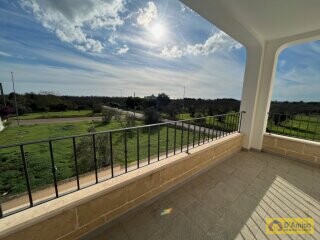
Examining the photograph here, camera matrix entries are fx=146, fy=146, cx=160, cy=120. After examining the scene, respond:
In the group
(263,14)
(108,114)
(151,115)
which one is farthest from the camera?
(108,114)

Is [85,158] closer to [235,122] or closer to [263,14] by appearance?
[235,122]

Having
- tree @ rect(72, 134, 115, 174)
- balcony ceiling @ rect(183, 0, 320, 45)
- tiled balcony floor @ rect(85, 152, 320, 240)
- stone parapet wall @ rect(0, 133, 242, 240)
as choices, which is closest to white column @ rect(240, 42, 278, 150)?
balcony ceiling @ rect(183, 0, 320, 45)

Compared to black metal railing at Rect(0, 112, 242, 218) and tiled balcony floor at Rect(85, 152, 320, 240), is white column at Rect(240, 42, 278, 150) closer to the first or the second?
black metal railing at Rect(0, 112, 242, 218)

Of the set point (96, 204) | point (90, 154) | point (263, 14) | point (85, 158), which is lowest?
point (85, 158)

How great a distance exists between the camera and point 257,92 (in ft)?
9.76

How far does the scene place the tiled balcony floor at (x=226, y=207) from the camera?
1270 millimetres

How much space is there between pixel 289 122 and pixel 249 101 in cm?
126

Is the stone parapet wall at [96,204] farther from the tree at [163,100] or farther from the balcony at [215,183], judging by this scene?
the tree at [163,100]

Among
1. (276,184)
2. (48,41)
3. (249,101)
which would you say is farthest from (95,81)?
(276,184)

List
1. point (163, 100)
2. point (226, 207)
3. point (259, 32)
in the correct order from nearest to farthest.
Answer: point (226, 207)
point (259, 32)
point (163, 100)

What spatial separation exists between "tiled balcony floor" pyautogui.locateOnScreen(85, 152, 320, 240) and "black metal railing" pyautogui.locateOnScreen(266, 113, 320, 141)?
→ 0.99 meters

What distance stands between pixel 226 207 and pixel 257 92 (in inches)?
95.1

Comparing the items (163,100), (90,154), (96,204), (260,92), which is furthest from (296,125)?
(163,100)

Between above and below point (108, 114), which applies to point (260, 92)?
above
